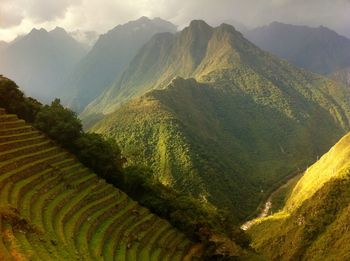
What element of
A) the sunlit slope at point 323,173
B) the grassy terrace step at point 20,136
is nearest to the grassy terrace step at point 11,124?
the grassy terrace step at point 20,136

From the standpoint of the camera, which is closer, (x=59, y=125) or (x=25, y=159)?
(x=25, y=159)

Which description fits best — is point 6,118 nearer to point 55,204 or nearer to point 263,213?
point 55,204

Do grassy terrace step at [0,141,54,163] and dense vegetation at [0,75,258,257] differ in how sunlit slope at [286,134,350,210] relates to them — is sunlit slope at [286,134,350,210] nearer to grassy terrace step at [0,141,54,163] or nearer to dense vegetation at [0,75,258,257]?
dense vegetation at [0,75,258,257]

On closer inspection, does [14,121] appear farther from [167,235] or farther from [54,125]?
[167,235]

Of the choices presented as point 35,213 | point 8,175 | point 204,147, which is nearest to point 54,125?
point 8,175

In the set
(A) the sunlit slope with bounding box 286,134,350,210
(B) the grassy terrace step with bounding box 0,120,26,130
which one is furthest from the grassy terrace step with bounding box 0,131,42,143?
(A) the sunlit slope with bounding box 286,134,350,210

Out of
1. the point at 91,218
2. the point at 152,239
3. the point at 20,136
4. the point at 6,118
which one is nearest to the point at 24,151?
the point at 20,136
